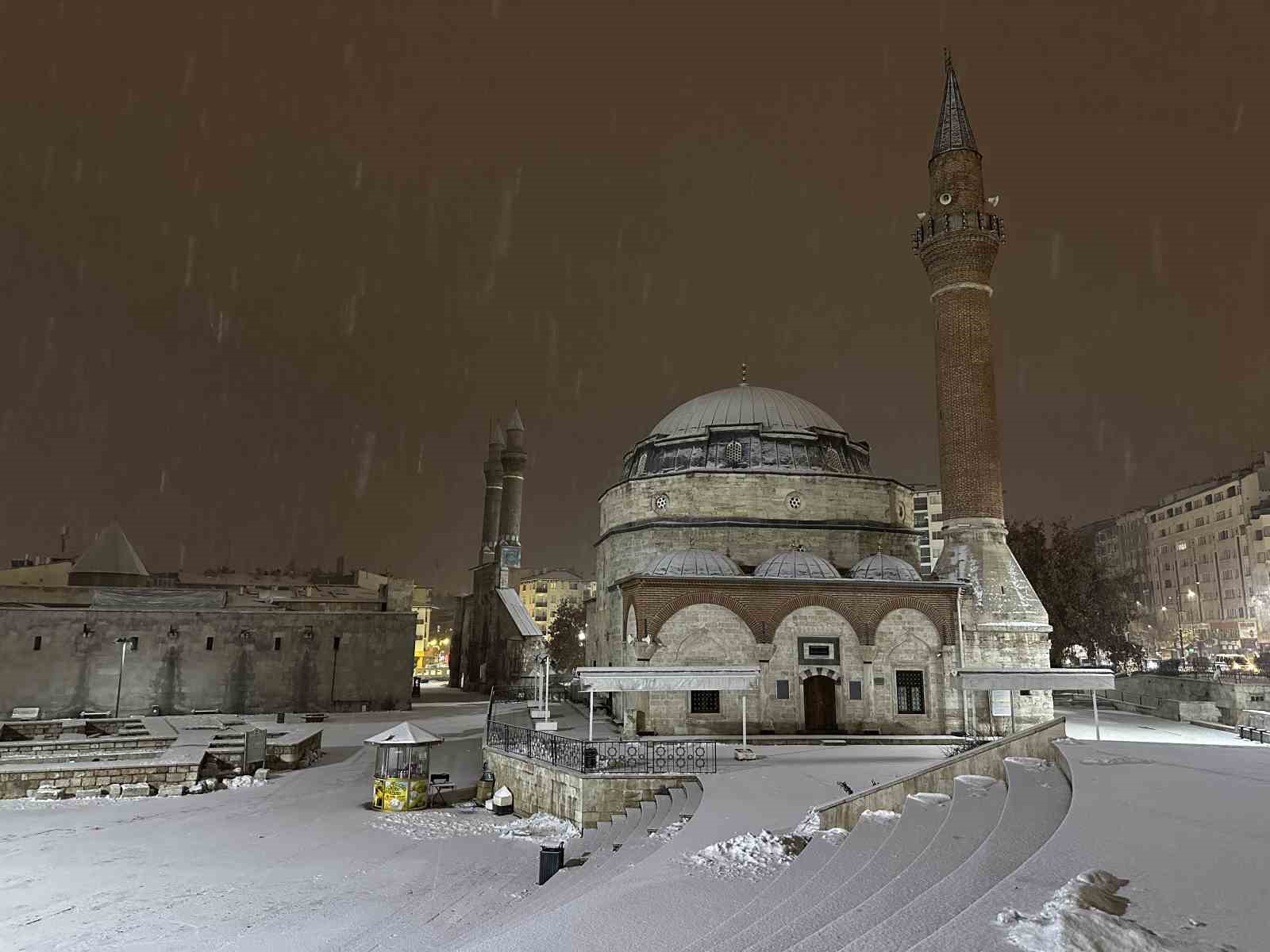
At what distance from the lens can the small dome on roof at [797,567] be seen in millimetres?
24906

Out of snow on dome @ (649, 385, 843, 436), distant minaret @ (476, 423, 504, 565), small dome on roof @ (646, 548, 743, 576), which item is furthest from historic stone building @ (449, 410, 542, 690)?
small dome on roof @ (646, 548, 743, 576)

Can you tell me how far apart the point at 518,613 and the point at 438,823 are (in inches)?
1230

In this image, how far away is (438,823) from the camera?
1686cm

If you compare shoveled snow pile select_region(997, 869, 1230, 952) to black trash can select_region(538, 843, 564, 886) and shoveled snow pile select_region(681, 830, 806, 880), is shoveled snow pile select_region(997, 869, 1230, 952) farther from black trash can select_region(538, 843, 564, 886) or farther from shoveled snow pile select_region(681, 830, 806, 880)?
black trash can select_region(538, 843, 564, 886)

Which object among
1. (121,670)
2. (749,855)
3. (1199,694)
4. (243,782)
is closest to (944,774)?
(749,855)

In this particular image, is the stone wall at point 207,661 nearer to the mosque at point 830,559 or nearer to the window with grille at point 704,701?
the mosque at point 830,559

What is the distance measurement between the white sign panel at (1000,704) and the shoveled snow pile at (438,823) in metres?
15.4

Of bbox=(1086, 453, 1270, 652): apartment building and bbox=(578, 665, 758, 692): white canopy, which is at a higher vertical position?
bbox=(1086, 453, 1270, 652): apartment building

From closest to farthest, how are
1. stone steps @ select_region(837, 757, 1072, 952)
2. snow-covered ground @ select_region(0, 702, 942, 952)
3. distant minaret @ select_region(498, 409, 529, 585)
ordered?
stone steps @ select_region(837, 757, 1072, 952) < snow-covered ground @ select_region(0, 702, 942, 952) < distant minaret @ select_region(498, 409, 529, 585)

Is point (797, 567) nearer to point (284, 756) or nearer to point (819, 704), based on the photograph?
point (819, 704)

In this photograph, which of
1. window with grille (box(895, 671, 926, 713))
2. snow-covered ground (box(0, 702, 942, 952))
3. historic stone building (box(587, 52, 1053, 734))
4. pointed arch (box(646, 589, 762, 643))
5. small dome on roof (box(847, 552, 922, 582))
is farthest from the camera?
small dome on roof (box(847, 552, 922, 582))

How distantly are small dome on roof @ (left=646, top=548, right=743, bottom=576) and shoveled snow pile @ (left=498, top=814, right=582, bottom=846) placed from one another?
9.30 metres

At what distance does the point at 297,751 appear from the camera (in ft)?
74.3

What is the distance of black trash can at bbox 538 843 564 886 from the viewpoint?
41.3 ft
